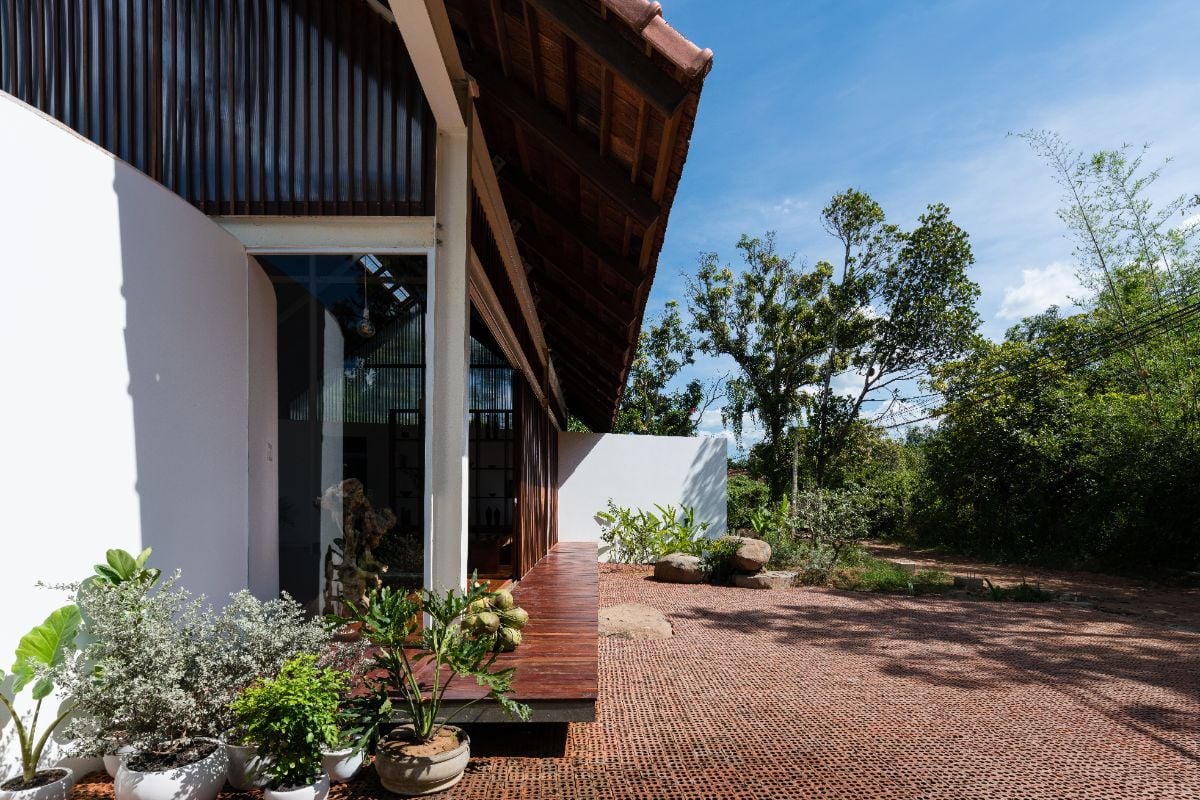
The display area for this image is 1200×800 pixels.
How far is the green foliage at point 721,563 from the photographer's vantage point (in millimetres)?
9664

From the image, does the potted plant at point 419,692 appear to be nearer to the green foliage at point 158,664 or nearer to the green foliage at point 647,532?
the green foliage at point 158,664

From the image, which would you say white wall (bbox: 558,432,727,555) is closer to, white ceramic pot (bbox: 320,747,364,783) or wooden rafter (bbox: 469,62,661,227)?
wooden rafter (bbox: 469,62,661,227)

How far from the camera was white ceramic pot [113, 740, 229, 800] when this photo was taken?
2.25 m

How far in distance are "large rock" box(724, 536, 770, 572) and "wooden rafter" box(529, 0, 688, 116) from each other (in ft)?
25.4

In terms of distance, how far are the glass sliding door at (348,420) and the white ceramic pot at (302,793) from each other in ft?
4.38

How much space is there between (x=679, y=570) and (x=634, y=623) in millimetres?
3376

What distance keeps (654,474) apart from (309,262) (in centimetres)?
970

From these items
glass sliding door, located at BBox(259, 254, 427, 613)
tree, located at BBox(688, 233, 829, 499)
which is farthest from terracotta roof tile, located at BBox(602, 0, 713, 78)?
tree, located at BBox(688, 233, 829, 499)

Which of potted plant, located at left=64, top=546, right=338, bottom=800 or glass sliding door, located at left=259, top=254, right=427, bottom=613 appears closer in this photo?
potted plant, located at left=64, top=546, right=338, bottom=800

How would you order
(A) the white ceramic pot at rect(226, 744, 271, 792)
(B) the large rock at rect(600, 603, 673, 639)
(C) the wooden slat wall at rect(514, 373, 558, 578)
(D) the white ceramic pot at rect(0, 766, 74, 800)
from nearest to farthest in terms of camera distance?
(D) the white ceramic pot at rect(0, 766, 74, 800), (A) the white ceramic pot at rect(226, 744, 271, 792), (B) the large rock at rect(600, 603, 673, 639), (C) the wooden slat wall at rect(514, 373, 558, 578)

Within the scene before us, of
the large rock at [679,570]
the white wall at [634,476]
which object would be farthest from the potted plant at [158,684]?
the white wall at [634,476]

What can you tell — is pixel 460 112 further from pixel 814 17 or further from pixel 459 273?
pixel 814 17

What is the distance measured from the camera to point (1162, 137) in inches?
490

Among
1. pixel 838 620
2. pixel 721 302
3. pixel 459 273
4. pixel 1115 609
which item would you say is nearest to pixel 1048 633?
pixel 838 620
